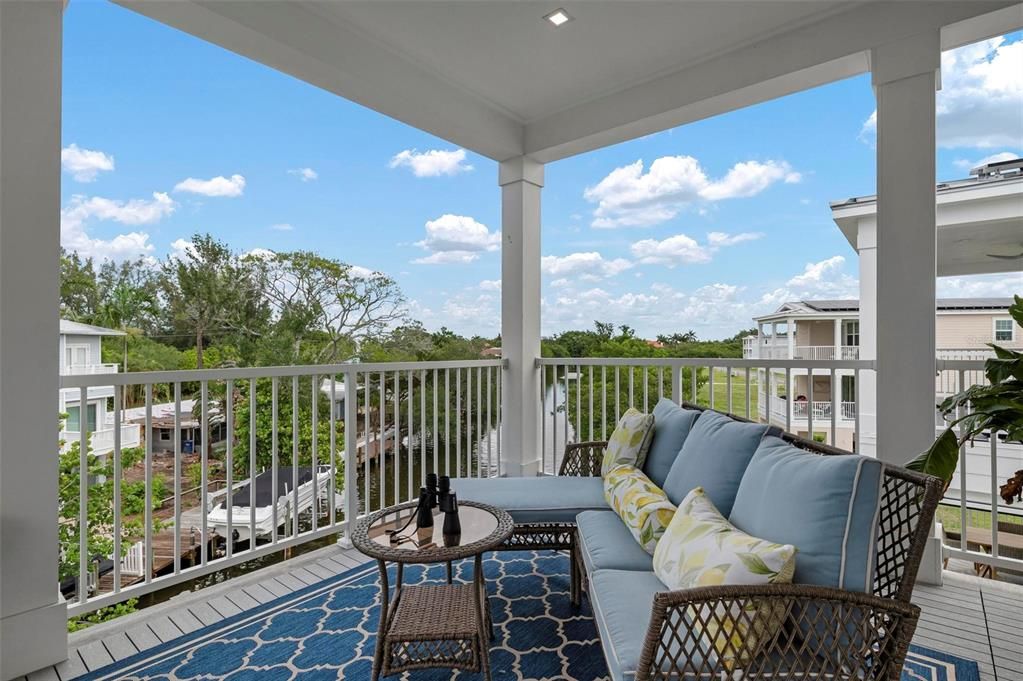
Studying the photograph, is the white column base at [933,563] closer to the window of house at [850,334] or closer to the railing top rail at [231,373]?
the window of house at [850,334]

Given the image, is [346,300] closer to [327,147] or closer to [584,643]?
[327,147]

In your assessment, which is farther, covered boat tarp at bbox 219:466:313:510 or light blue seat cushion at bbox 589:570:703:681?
covered boat tarp at bbox 219:466:313:510

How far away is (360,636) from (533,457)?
2.26 m

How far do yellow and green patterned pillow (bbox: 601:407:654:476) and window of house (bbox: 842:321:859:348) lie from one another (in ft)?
7.24

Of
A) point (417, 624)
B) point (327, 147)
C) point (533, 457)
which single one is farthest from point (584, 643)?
point (327, 147)

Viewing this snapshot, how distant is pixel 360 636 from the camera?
2.06 m

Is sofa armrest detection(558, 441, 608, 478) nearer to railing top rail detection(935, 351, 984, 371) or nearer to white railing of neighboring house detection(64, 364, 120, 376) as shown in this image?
railing top rail detection(935, 351, 984, 371)

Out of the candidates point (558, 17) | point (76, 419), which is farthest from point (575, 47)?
point (76, 419)

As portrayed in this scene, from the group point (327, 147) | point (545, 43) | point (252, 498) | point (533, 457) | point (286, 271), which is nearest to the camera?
point (252, 498)

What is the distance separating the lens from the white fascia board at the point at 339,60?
7.61ft

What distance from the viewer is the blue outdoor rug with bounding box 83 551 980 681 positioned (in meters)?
1.80

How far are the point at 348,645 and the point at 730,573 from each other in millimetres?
1590

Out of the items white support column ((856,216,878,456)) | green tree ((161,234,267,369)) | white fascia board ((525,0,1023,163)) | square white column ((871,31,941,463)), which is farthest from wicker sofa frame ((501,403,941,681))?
green tree ((161,234,267,369))

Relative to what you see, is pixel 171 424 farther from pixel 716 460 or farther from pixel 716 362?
pixel 716 362
